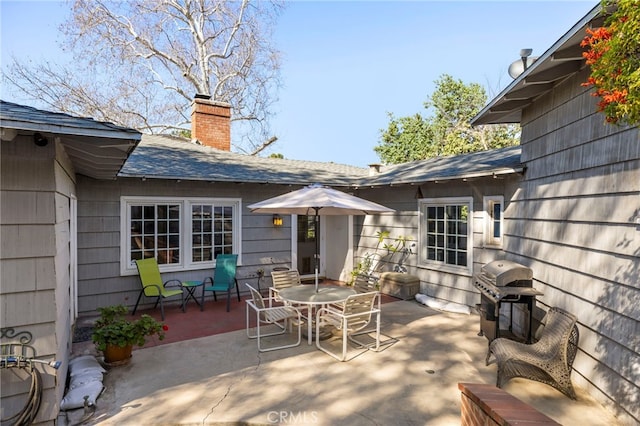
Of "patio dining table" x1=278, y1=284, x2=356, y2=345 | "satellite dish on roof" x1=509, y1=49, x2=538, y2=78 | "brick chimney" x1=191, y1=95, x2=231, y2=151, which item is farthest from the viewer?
"brick chimney" x1=191, y1=95, x2=231, y2=151

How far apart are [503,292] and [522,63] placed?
11.9 ft

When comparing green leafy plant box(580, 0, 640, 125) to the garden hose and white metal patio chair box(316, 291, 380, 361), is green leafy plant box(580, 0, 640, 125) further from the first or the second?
the garden hose


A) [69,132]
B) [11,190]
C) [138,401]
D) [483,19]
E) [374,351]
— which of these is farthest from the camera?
[483,19]

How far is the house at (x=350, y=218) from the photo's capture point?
9.64 ft

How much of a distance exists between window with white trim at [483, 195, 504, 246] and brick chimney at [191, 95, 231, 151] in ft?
24.0

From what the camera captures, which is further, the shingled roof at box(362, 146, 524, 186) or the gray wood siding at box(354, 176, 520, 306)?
the gray wood siding at box(354, 176, 520, 306)

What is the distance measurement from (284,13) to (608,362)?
1620cm

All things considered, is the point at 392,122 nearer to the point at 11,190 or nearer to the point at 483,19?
the point at 483,19

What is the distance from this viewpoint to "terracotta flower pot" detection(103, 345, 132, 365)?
413 centimetres

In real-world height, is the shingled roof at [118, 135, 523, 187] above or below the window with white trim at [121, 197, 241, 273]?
above

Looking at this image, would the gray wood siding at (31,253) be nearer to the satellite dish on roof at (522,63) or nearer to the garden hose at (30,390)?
the garden hose at (30,390)

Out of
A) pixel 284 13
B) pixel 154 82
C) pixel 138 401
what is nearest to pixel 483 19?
pixel 284 13

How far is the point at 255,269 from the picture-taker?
25.9 feet

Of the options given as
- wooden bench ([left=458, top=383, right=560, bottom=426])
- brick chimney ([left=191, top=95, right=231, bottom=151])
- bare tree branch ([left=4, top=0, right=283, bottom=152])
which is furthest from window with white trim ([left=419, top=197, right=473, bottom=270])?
bare tree branch ([left=4, top=0, right=283, bottom=152])
